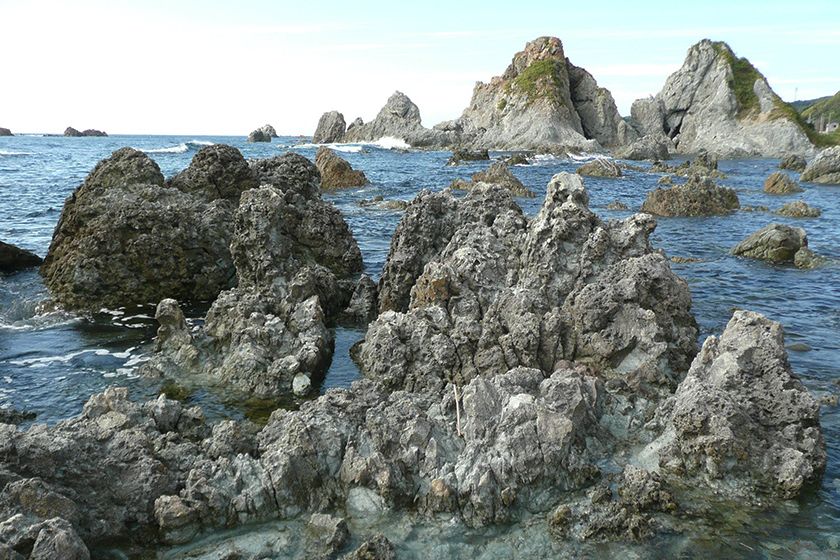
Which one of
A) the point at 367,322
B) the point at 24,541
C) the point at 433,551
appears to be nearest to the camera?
the point at 24,541

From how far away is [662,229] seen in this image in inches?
1455

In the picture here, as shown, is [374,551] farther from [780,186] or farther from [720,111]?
[720,111]

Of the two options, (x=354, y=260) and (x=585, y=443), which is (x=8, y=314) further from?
(x=585, y=443)

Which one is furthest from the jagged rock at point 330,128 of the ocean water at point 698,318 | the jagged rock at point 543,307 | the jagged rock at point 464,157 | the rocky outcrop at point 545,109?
the jagged rock at point 543,307

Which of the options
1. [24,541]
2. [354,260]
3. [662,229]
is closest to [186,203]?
[354,260]

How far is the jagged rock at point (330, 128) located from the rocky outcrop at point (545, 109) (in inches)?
1375

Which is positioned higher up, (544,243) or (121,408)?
(544,243)

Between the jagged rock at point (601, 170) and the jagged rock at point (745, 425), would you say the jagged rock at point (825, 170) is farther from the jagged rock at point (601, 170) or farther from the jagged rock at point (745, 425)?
the jagged rock at point (745, 425)

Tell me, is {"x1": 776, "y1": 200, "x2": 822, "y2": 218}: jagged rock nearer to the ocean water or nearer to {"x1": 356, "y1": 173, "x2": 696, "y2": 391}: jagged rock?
the ocean water

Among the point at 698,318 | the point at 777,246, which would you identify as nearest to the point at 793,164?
the point at 777,246

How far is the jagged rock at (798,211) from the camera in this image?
4081 cm

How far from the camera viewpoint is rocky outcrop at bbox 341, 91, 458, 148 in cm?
15325

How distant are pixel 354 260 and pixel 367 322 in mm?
4569

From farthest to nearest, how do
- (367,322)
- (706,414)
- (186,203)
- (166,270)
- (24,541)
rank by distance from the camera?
(186,203) → (166,270) → (367,322) → (706,414) → (24,541)
